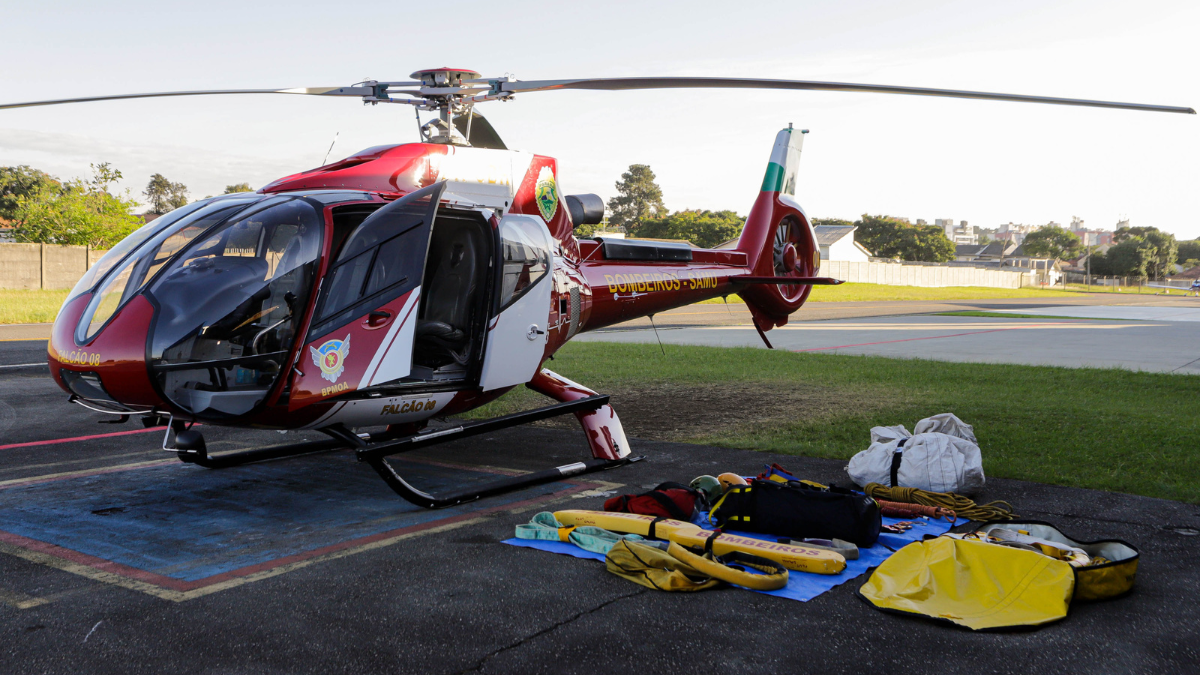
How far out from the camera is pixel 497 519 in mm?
5359

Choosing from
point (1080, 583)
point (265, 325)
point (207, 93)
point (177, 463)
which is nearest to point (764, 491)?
point (1080, 583)

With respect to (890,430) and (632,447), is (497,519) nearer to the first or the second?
(632,447)

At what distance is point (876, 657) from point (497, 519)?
2.71m

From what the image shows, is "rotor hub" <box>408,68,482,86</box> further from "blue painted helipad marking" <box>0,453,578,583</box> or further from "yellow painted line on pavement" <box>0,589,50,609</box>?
"yellow painted line on pavement" <box>0,589,50,609</box>

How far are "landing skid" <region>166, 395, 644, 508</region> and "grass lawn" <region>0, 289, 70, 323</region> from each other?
16825 millimetres

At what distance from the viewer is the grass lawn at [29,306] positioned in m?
21.5

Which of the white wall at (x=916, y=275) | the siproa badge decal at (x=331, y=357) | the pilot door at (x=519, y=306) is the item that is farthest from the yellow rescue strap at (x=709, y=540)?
the white wall at (x=916, y=275)

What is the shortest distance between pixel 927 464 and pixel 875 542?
1343 mm

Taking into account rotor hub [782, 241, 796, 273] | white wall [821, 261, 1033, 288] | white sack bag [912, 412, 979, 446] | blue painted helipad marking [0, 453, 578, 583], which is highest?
white wall [821, 261, 1033, 288]

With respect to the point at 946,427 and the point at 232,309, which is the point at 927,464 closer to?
the point at 946,427

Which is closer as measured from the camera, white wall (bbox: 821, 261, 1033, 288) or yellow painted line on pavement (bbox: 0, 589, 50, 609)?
yellow painted line on pavement (bbox: 0, 589, 50, 609)

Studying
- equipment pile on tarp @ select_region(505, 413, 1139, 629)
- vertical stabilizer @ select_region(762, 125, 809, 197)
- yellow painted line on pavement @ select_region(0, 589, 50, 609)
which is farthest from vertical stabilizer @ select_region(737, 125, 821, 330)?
yellow painted line on pavement @ select_region(0, 589, 50, 609)

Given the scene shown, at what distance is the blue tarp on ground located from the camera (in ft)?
13.3

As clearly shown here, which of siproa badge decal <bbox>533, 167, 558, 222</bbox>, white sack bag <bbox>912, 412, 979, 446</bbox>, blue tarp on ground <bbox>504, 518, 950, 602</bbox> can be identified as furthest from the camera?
siproa badge decal <bbox>533, 167, 558, 222</bbox>
